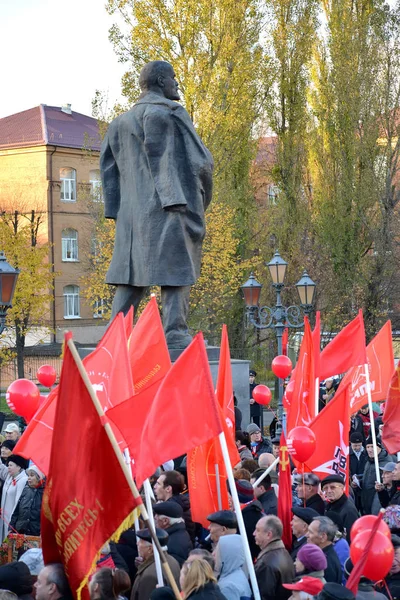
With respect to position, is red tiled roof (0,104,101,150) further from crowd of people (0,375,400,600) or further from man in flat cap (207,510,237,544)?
man in flat cap (207,510,237,544)

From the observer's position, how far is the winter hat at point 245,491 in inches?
285

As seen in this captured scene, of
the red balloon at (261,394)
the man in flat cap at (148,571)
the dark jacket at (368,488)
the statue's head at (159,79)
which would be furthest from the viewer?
the red balloon at (261,394)

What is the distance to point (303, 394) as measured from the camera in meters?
8.41

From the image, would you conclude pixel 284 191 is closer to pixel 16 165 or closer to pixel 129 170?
pixel 16 165

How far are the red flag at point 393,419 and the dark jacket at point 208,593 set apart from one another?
3136 mm

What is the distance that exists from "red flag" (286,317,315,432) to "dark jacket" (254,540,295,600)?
98.2 inches

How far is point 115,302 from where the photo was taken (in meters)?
10.5

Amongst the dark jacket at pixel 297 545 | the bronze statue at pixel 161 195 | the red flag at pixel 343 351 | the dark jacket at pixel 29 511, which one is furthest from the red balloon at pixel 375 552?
the bronze statue at pixel 161 195

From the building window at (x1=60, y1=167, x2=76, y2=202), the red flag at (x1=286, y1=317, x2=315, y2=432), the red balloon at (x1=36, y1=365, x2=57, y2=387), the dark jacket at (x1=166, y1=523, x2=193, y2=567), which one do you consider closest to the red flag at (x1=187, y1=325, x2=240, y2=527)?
the dark jacket at (x1=166, y1=523, x2=193, y2=567)

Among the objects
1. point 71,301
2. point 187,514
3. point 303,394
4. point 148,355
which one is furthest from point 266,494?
point 71,301

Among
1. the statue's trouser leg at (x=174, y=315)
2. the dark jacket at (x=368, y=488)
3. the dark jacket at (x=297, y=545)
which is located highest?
the statue's trouser leg at (x=174, y=315)

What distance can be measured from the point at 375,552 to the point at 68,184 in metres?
46.8

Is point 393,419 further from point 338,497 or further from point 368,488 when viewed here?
point 368,488

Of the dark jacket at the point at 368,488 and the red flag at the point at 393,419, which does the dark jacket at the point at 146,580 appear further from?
the dark jacket at the point at 368,488
